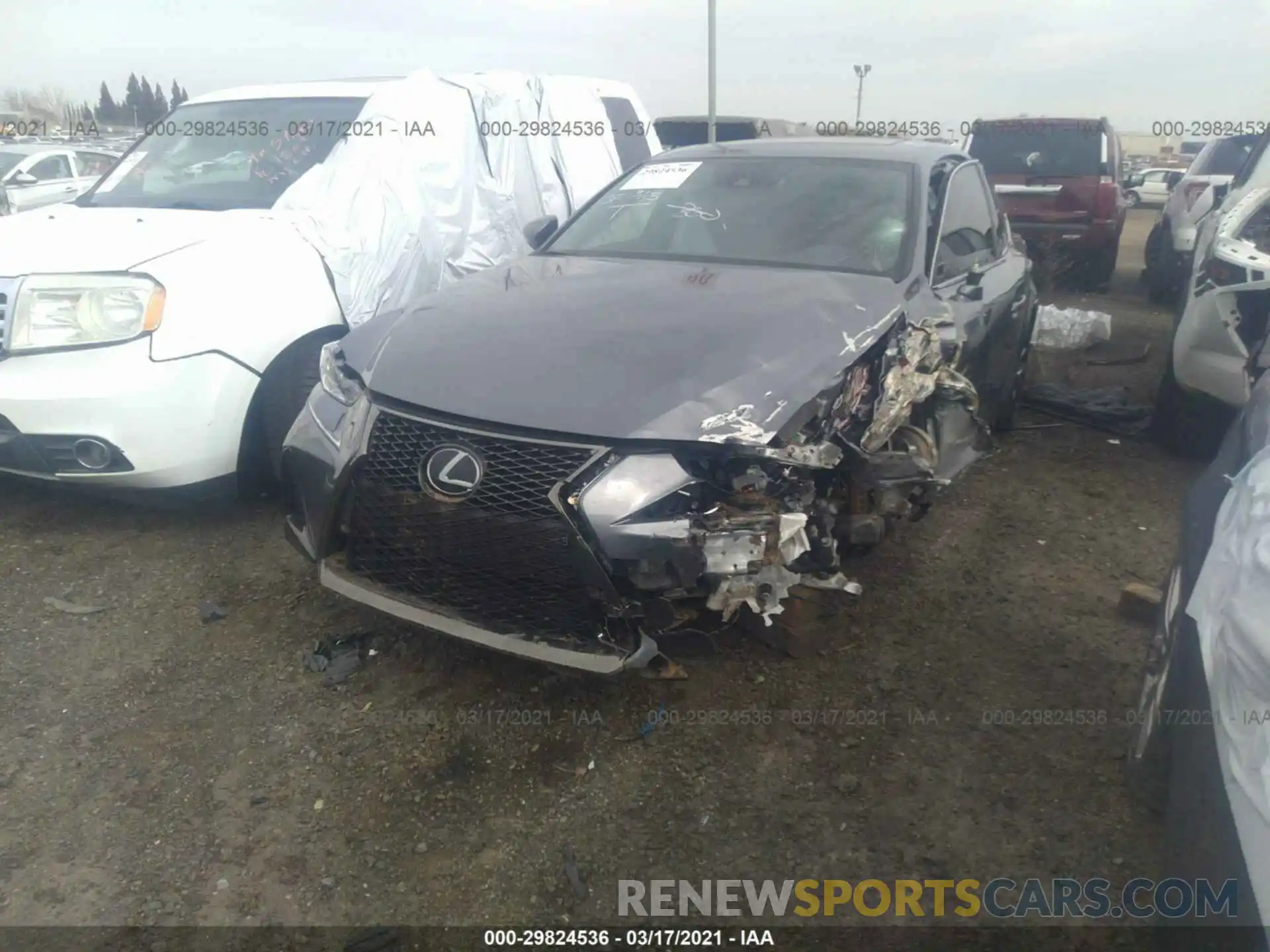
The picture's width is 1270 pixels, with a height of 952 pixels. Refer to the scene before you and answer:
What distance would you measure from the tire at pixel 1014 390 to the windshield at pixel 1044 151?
4.27 metres

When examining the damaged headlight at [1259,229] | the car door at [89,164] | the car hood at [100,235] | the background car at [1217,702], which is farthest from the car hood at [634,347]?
the car door at [89,164]

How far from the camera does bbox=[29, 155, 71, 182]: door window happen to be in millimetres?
11102

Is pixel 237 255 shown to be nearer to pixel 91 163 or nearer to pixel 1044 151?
pixel 1044 151

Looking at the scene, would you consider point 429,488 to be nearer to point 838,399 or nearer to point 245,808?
point 245,808

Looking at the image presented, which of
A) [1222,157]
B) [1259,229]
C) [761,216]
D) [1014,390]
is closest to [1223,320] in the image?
[1259,229]

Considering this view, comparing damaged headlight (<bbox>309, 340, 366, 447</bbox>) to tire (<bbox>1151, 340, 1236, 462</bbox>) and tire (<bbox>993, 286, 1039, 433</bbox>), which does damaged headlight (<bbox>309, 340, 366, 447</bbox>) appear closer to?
tire (<bbox>993, 286, 1039, 433</bbox>)

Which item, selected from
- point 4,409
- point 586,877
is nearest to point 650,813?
point 586,877

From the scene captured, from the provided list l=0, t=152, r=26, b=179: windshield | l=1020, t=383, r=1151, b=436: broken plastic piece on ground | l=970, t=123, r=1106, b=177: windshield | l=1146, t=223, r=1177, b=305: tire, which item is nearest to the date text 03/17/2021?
l=1020, t=383, r=1151, b=436: broken plastic piece on ground

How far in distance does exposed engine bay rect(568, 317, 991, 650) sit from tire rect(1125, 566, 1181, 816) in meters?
0.77

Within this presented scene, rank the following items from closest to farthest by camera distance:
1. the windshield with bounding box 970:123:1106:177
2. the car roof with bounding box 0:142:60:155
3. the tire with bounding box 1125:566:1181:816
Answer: the tire with bounding box 1125:566:1181:816 < the windshield with bounding box 970:123:1106:177 < the car roof with bounding box 0:142:60:155

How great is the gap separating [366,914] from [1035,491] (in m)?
3.58

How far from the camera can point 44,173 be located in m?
11.2

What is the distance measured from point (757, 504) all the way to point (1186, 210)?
26.3ft

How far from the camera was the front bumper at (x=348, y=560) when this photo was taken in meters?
2.42
